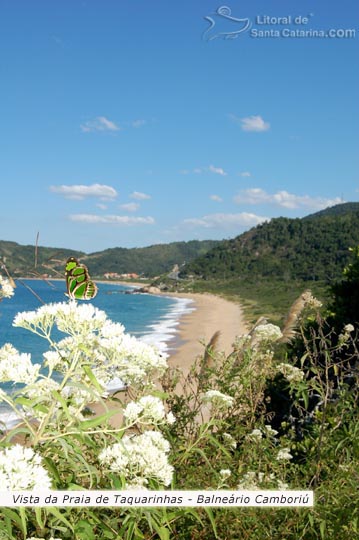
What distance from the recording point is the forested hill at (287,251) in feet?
361

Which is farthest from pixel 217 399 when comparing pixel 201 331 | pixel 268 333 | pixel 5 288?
pixel 201 331

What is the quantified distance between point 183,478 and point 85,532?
1.51m

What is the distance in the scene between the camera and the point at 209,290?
121 meters

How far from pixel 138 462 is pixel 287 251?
13544 cm

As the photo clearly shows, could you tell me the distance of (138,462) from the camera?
2176 mm

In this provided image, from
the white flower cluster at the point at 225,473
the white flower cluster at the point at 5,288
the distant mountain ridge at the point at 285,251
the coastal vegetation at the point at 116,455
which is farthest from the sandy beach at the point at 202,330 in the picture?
the distant mountain ridge at the point at 285,251

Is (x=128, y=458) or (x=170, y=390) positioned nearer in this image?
(x=128, y=458)

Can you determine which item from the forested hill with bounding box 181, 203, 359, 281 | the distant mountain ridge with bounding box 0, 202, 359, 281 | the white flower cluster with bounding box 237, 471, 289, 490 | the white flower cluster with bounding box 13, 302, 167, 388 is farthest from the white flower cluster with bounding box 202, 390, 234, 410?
the forested hill with bounding box 181, 203, 359, 281

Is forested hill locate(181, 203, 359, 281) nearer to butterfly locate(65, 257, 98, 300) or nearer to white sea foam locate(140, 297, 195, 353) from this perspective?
white sea foam locate(140, 297, 195, 353)

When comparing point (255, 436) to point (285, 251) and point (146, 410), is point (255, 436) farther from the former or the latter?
point (285, 251)

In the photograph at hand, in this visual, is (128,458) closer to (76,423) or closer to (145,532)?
(76,423)

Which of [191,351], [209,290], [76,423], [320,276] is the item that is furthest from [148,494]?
[209,290]
